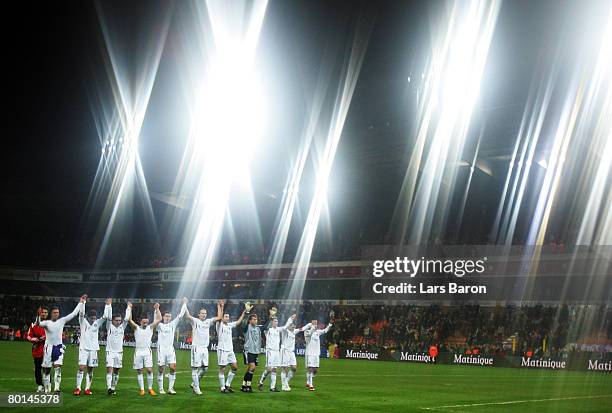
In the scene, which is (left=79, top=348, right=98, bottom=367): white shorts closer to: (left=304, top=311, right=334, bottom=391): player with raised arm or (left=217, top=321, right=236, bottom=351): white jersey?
(left=217, top=321, right=236, bottom=351): white jersey

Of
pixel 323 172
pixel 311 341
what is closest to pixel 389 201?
pixel 323 172

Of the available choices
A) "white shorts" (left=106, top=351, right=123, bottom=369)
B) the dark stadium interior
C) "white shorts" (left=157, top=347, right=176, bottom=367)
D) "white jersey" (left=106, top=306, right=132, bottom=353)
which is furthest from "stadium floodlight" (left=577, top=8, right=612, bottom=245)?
"white shorts" (left=106, top=351, right=123, bottom=369)

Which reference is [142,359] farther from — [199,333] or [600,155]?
[600,155]

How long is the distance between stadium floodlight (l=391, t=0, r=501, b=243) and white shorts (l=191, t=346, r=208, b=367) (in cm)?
1921

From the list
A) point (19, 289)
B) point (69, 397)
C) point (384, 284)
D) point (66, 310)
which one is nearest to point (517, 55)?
point (384, 284)

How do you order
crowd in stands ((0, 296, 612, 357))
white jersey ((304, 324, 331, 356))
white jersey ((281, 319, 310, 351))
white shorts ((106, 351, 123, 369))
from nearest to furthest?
white shorts ((106, 351, 123, 369)) → white jersey ((281, 319, 310, 351)) → white jersey ((304, 324, 331, 356)) → crowd in stands ((0, 296, 612, 357))

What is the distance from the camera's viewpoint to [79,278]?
2377 inches

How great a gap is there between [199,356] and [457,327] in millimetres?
26354

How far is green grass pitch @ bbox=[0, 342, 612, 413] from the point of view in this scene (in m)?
14.9

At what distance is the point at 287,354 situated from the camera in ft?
62.8

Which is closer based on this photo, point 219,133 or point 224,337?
point 224,337

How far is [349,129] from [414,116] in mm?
4913

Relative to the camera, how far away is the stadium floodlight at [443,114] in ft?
96.2

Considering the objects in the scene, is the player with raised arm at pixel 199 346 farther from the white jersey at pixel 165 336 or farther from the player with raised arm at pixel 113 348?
the player with raised arm at pixel 113 348
